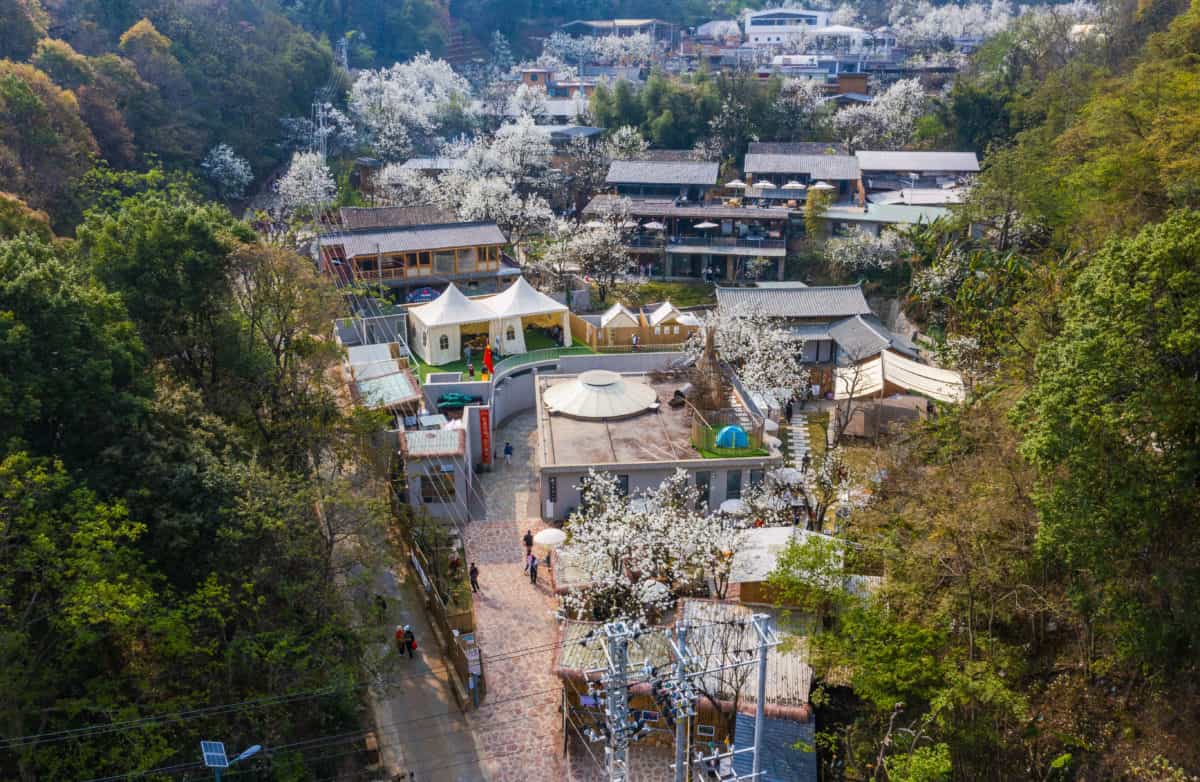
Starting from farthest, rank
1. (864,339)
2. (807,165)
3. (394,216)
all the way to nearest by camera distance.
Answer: (807,165), (394,216), (864,339)

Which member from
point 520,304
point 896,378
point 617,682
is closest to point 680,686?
point 617,682

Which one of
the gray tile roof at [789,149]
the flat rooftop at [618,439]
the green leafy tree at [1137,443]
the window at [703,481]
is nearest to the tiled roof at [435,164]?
the gray tile roof at [789,149]

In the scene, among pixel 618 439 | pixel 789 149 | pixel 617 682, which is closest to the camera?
pixel 617 682

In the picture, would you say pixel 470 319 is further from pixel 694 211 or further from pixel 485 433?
pixel 694 211

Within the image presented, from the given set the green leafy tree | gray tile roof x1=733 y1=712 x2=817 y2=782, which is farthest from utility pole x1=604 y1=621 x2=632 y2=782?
the green leafy tree

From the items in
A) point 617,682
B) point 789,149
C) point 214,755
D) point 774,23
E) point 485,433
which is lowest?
point 485,433

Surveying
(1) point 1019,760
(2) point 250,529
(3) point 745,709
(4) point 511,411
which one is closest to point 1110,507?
(1) point 1019,760

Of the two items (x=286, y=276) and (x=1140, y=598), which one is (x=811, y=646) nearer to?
(x=1140, y=598)
